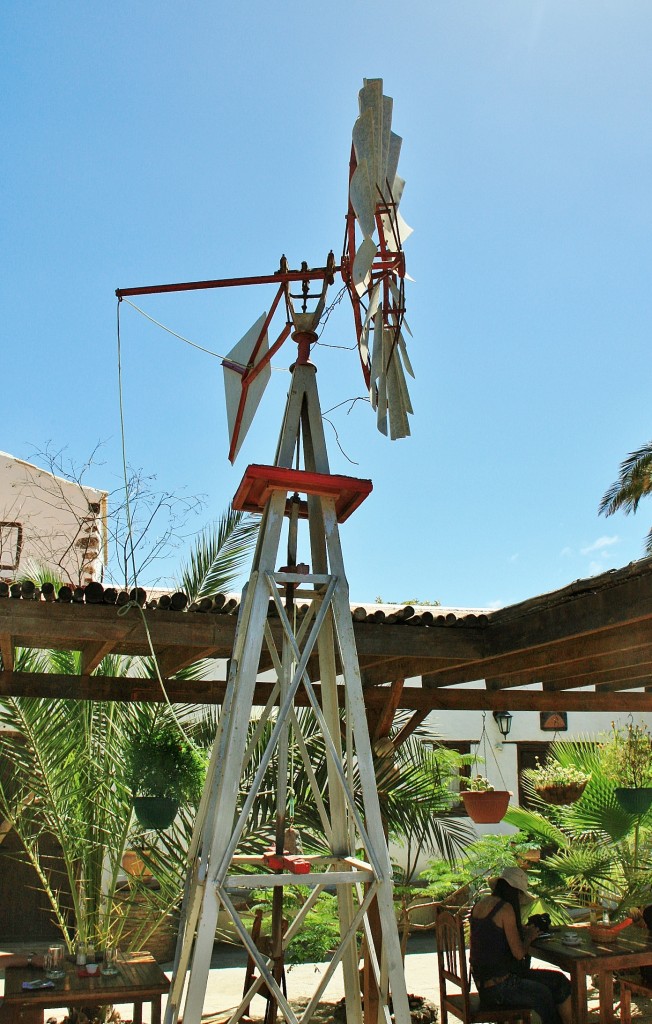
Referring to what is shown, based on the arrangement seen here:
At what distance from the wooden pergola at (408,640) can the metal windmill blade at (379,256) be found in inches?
47.5

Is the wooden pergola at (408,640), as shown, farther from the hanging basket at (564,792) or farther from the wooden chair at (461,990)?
the wooden chair at (461,990)

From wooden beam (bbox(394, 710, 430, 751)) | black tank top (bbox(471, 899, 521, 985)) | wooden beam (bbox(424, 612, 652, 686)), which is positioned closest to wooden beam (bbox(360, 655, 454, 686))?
wooden beam (bbox(424, 612, 652, 686))

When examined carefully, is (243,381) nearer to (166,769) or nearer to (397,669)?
(397,669)

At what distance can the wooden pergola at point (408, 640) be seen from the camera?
3738mm

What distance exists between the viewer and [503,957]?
4.80m

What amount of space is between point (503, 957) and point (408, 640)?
1.97 m

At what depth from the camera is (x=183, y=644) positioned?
405 centimetres

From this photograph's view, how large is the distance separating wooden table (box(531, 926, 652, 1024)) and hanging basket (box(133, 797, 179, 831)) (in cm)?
243

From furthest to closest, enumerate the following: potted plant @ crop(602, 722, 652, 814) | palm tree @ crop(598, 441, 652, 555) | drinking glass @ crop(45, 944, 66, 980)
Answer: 1. palm tree @ crop(598, 441, 652, 555)
2. potted plant @ crop(602, 722, 652, 814)
3. drinking glass @ crop(45, 944, 66, 980)

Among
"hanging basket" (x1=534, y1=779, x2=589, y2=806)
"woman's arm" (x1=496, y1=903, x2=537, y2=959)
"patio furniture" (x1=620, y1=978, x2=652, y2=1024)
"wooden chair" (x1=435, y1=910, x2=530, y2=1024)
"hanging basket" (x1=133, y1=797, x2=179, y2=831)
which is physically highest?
"hanging basket" (x1=534, y1=779, x2=589, y2=806)

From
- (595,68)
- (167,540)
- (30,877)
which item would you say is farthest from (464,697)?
(30,877)

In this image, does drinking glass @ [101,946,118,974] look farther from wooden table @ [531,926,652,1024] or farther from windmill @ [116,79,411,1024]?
wooden table @ [531,926,652,1024]

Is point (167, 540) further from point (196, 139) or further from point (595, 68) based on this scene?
point (595, 68)

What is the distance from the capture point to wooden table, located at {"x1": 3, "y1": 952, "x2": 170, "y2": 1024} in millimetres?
4297
